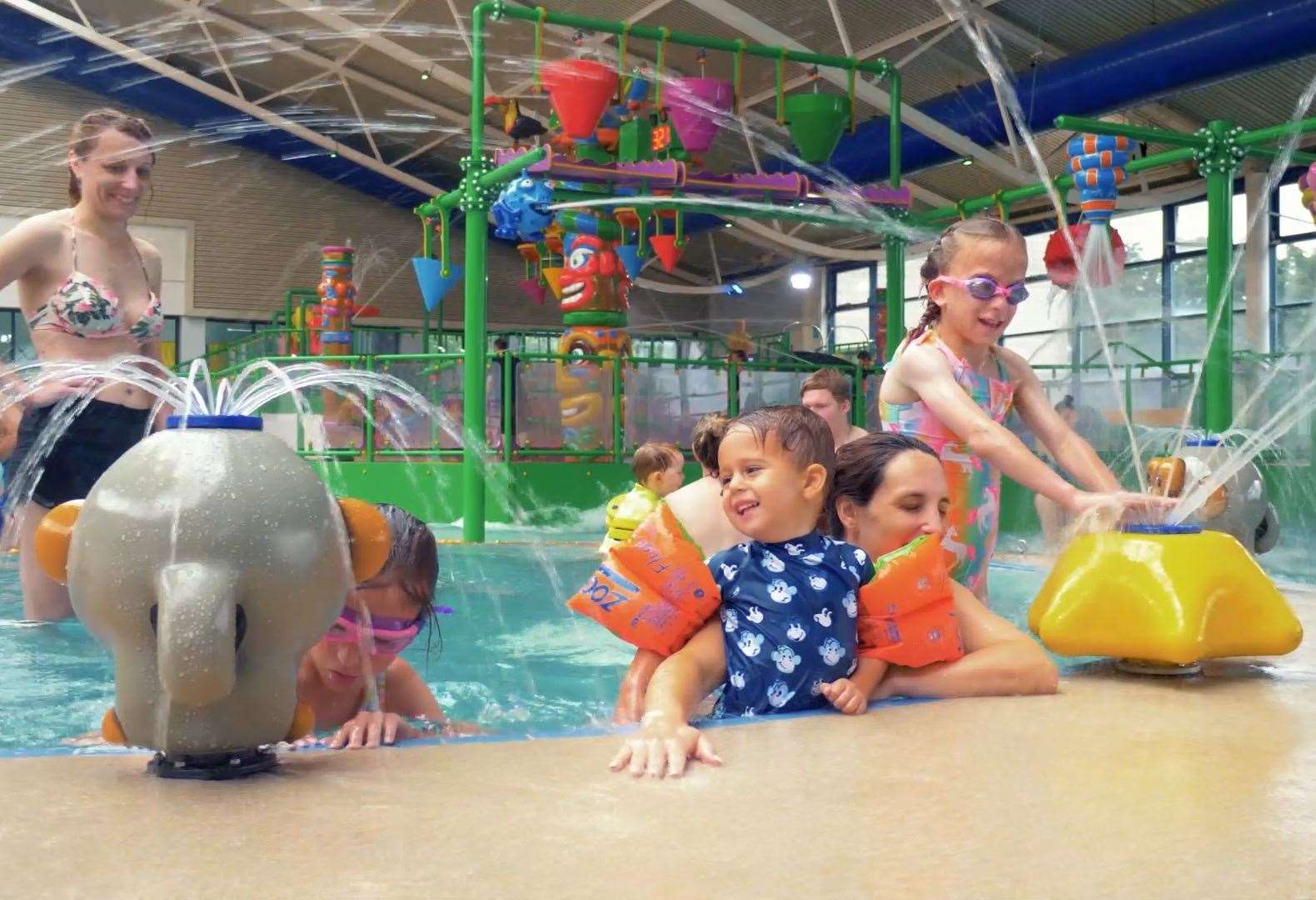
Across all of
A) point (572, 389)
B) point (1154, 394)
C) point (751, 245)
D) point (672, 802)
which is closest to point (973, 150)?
point (1154, 394)

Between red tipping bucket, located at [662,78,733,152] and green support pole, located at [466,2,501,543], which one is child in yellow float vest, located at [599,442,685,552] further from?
red tipping bucket, located at [662,78,733,152]

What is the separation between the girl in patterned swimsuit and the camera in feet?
10.1

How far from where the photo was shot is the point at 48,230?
3604 mm

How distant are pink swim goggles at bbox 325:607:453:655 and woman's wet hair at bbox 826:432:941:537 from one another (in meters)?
0.93

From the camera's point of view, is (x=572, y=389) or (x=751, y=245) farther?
(x=751, y=245)

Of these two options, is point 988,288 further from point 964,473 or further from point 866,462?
point 866,462

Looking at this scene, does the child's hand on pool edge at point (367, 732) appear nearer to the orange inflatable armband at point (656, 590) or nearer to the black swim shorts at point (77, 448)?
the orange inflatable armband at point (656, 590)

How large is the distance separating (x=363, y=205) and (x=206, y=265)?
289cm

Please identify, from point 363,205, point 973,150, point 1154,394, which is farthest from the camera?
point 363,205

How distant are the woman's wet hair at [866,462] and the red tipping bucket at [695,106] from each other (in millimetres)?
7150

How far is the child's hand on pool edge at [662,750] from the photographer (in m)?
2.01

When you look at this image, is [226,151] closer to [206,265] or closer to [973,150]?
[206,265]

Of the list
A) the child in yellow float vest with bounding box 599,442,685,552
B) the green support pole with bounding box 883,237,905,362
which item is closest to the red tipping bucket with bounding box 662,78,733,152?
the green support pole with bounding box 883,237,905,362

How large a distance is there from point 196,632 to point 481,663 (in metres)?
2.53
